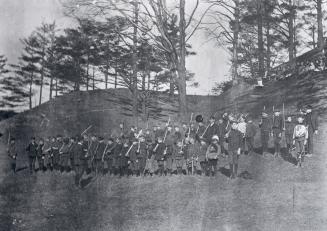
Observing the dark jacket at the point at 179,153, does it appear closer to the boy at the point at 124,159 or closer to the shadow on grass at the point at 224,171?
the shadow on grass at the point at 224,171

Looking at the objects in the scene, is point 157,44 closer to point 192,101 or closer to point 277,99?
point 277,99

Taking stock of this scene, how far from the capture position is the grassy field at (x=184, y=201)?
11.2 m

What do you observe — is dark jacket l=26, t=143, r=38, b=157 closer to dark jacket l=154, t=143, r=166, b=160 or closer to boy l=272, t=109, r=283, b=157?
dark jacket l=154, t=143, r=166, b=160

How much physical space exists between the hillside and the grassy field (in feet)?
29.6

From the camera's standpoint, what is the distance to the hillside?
2552cm

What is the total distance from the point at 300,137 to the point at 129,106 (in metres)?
22.0

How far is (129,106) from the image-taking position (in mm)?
35594

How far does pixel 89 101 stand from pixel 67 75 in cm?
389

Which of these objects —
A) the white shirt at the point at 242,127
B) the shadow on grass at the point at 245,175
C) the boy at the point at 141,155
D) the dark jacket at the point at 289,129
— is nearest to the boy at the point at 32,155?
the boy at the point at 141,155

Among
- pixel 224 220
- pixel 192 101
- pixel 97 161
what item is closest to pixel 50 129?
pixel 192 101

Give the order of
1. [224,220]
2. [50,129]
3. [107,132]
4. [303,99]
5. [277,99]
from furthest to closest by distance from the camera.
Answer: [50,129], [107,132], [277,99], [303,99], [224,220]

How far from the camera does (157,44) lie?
63.4 ft

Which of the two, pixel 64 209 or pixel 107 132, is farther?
pixel 107 132

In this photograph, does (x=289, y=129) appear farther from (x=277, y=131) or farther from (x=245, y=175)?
(x=245, y=175)
